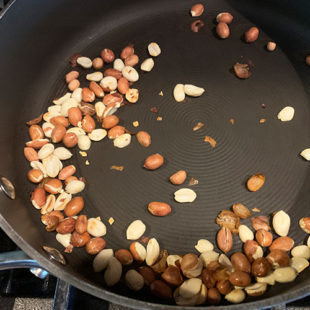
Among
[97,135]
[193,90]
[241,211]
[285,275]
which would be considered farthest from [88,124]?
[285,275]

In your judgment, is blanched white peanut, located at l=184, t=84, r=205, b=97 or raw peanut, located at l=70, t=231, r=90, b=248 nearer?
raw peanut, located at l=70, t=231, r=90, b=248

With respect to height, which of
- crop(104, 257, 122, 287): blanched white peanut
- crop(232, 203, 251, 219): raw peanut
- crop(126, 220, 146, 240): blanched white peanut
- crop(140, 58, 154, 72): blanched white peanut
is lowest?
Result: crop(104, 257, 122, 287): blanched white peanut

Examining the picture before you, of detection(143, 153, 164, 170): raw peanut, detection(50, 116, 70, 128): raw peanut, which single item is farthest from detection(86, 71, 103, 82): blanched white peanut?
detection(143, 153, 164, 170): raw peanut

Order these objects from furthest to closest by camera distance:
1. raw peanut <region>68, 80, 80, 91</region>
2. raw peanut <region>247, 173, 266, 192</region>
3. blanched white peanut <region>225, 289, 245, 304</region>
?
raw peanut <region>68, 80, 80, 91</region>
raw peanut <region>247, 173, 266, 192</region>
blanched white peanut <region>225, 289, 245, 304</region>

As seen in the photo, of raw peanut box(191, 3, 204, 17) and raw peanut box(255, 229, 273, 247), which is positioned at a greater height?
raw peanut box(191, 3, 204, 17)

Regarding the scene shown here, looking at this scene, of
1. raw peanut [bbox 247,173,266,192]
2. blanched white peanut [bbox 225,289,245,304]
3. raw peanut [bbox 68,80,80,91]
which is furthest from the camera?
raw peanut [bbox 68,80,80,91]

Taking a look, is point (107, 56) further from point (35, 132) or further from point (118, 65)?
point (35, 132)

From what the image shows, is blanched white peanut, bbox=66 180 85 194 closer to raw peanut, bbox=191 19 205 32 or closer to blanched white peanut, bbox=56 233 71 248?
blanched white peanut, bbox=56 233 71 248
